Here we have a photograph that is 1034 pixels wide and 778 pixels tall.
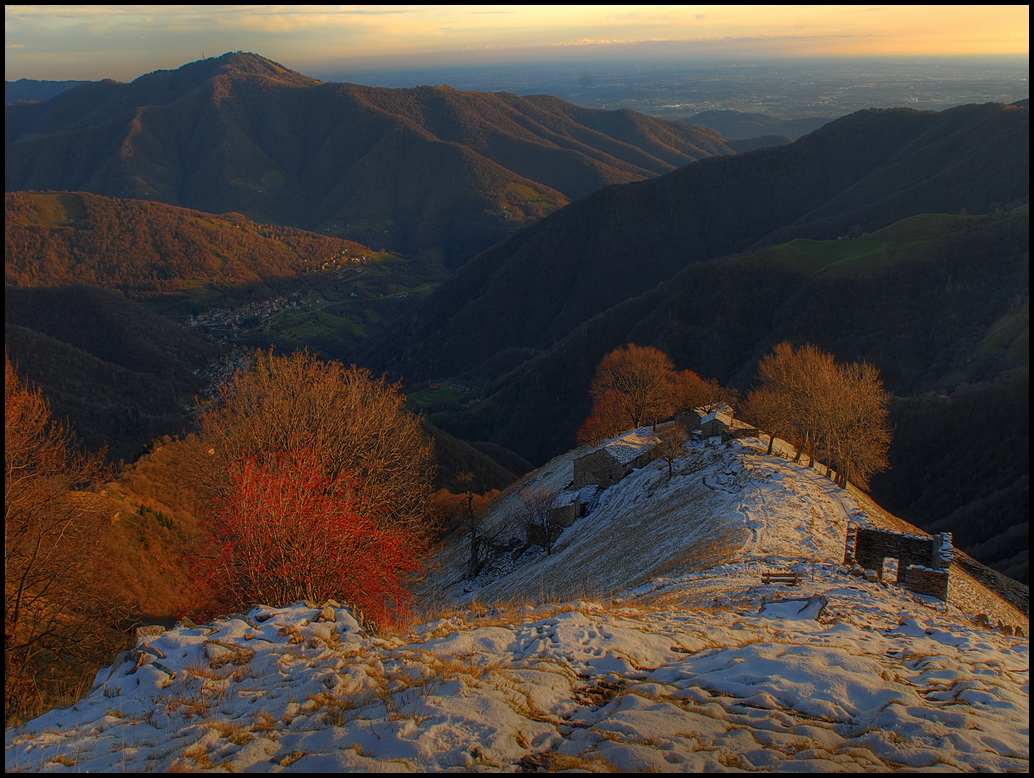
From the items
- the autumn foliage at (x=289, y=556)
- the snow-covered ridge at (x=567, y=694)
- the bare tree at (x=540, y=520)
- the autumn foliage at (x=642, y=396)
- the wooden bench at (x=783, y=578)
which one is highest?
the snow-covered ridge at (x=567, y=694)

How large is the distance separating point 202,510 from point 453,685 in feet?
83.4

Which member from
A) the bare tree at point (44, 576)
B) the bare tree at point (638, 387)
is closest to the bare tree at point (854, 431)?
the bare tree at point (638, 387)

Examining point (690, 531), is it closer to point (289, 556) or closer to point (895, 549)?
point (895, 549)

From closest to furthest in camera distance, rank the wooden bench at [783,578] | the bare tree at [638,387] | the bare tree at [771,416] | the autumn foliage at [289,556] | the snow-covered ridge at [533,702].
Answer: the snow-covered ridge at [533,702] → the autumn foliage at [289,556] → the wooden bench at [783,578] → the bare tree at [771,416] → the bare tree at [638,387]

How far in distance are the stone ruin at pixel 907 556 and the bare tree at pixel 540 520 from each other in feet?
53.3

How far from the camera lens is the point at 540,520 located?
3572cm

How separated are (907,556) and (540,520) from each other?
64.4 ft

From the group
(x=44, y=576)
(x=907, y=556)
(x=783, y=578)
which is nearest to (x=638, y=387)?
(x=907, y=556)

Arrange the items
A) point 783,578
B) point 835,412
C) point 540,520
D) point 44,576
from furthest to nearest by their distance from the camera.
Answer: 1. point 540,520
2. point 835,412
3. point 783,578
4. point 44,576

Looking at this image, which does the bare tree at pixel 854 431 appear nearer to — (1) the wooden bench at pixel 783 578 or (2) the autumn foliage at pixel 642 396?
(1) the wooden bench at pixel 783 578

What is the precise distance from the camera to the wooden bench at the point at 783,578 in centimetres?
1773

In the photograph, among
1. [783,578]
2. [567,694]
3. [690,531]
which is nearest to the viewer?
[567,694]

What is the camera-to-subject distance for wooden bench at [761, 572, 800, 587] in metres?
17.7

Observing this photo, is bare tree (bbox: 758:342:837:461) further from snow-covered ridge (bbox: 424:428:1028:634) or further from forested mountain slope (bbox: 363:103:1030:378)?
forested mountain slope (bbox: 363:103:1030:378)
